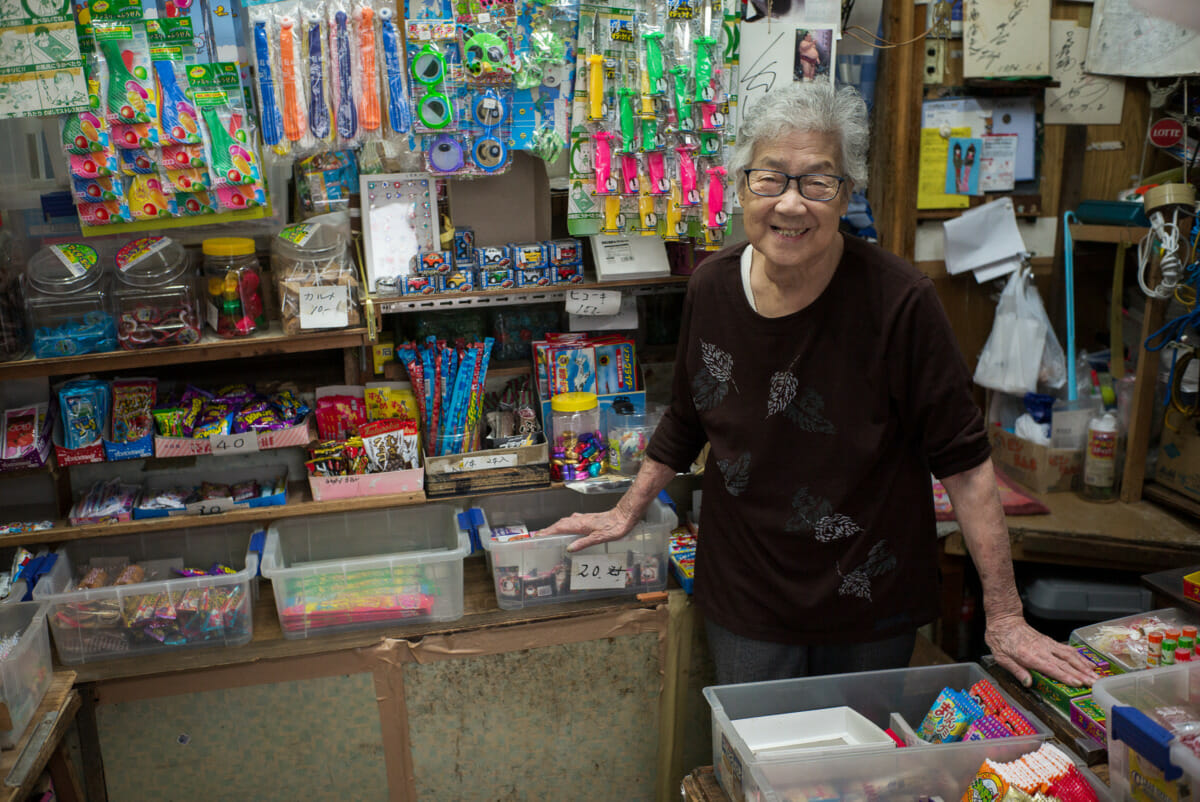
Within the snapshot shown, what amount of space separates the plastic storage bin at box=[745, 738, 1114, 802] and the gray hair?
3.21 feet

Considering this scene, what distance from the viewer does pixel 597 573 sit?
2.47m

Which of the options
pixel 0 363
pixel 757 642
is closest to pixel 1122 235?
pixel 757 642

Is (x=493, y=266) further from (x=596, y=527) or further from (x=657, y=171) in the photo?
(x=596, y=527)

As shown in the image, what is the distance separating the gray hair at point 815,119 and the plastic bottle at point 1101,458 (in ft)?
5.00

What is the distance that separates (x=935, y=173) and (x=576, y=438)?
1.37 metres

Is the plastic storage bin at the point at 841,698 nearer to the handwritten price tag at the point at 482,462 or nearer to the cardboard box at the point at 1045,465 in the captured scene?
the handwritten price tag at the point at 482,462

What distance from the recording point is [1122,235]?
263cm

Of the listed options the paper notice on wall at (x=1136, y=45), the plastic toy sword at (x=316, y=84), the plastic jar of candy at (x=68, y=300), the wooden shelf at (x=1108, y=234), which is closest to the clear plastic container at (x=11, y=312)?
the plastic jar of candy at (x=68, y=300)

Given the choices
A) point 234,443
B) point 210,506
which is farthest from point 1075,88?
point 210,506

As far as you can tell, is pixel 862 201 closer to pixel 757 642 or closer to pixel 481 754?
pixel 757 642

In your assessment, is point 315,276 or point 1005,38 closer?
point 315,276

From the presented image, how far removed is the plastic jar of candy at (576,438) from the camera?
2596 mm

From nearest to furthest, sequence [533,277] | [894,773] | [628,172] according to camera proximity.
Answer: [894,773], [628,172], [533,277]

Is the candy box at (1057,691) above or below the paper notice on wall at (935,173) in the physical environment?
below
